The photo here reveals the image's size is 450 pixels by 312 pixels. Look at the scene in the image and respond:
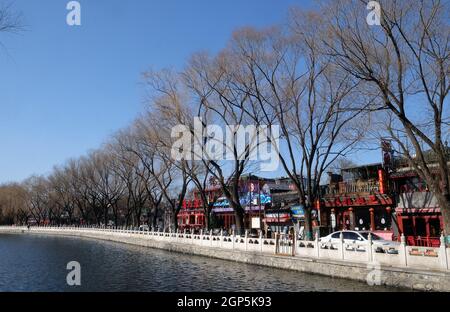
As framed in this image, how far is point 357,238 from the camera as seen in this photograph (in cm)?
2208

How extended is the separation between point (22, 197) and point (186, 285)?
81881 mm

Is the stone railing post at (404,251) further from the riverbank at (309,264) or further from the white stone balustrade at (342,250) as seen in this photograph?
the riverbank at (309,264)

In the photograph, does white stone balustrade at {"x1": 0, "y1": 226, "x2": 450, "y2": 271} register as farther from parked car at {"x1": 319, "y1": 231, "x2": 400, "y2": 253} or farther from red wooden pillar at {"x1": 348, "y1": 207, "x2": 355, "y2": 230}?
red wooden pillar at {"x1": 348, "y1": 207, "x2": 355, "y2": 230}

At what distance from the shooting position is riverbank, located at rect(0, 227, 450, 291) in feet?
46.6

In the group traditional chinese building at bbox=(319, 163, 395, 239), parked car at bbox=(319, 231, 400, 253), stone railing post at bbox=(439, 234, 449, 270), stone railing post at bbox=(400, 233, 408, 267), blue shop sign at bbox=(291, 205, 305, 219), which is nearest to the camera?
stone railing post at bbox=(439, 234, 449, 270)

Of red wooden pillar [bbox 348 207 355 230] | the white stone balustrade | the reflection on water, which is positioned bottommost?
the reflection on water

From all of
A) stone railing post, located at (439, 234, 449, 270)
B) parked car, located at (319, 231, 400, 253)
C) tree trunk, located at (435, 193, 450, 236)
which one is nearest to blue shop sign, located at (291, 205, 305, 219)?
parked car, located at (319, 231, 400, 253)

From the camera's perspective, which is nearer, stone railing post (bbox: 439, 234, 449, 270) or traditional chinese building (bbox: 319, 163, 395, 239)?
stone railing post (bbox: 439, 234, 449, 270)

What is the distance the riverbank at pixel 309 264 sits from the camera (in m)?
14.2

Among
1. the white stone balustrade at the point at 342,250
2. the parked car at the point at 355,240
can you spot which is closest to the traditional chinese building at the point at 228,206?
the white stone balustrade at the point at 342,250

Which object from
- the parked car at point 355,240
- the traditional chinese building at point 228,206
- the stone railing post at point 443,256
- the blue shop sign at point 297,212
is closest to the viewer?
the stone railing post at point 443,256

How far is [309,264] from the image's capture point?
19.3 metres

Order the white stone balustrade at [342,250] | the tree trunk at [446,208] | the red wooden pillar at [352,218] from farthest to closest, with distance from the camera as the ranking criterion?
1. the red wooden pillar at [352,218]
2. the tree trunk at [446,208]
3. the white stone balustrade at [342,250]

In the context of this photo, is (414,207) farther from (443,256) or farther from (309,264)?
(443,256)
